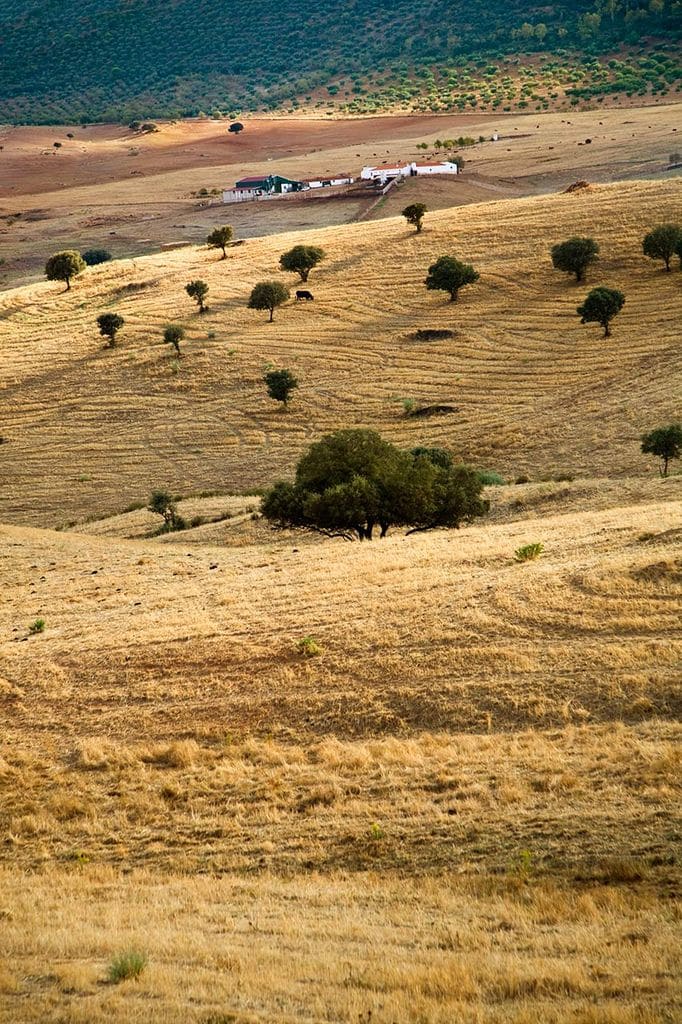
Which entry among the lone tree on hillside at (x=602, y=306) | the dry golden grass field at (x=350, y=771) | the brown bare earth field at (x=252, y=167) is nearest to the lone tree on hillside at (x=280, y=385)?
the lone tree on hillside at (x=602, y=306)

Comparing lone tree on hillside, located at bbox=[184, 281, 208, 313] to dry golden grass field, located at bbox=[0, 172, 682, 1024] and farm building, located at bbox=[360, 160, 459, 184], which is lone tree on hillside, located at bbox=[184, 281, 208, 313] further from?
farm building, located at bbox=[360, 160, 459, 184]

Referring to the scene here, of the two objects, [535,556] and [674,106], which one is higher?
[674,106]

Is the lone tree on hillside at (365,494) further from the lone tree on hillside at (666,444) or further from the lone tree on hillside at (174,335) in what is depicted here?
the lone tree on hillside at (174,335)

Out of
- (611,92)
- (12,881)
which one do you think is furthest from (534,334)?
(611,92)

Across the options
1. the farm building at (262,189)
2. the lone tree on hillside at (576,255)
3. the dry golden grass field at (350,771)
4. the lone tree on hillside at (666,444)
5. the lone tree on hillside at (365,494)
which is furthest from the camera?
the farm building at (262,189)

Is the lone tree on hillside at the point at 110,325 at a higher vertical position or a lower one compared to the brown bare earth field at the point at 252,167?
lower

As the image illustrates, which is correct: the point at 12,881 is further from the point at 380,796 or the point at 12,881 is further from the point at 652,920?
the point at 652,920

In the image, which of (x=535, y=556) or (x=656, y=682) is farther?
(x=535, y=556)
